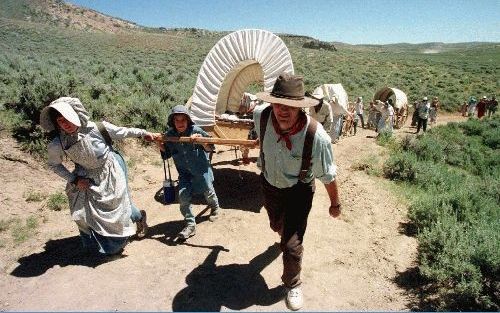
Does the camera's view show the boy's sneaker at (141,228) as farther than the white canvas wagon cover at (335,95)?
No

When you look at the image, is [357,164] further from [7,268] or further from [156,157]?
[7,268]

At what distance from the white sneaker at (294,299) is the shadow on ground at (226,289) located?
0.51 feet

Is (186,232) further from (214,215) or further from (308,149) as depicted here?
(308,149)

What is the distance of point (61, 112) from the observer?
151 inches

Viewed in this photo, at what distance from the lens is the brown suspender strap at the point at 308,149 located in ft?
10.7

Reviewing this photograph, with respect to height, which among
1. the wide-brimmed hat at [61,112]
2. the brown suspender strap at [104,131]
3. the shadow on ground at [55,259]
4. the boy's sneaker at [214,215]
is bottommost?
the shadow on ground at [55,259]

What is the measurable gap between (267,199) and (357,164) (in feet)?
18.5

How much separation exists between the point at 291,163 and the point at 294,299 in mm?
1473

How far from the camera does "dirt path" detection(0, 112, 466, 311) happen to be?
Result: 395 cm

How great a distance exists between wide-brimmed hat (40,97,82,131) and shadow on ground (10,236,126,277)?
1.76 metres

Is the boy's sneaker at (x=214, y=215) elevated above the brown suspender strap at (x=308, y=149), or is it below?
below

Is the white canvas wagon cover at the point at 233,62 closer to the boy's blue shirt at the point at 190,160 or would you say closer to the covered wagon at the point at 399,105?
the boy's blue shirt at the point at 190,160

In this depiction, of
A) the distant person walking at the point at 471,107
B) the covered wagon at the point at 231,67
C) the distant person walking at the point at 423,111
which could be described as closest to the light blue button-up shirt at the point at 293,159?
the covered wagon at the point at 231,67

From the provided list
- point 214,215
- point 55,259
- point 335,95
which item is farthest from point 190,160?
point 335,95
